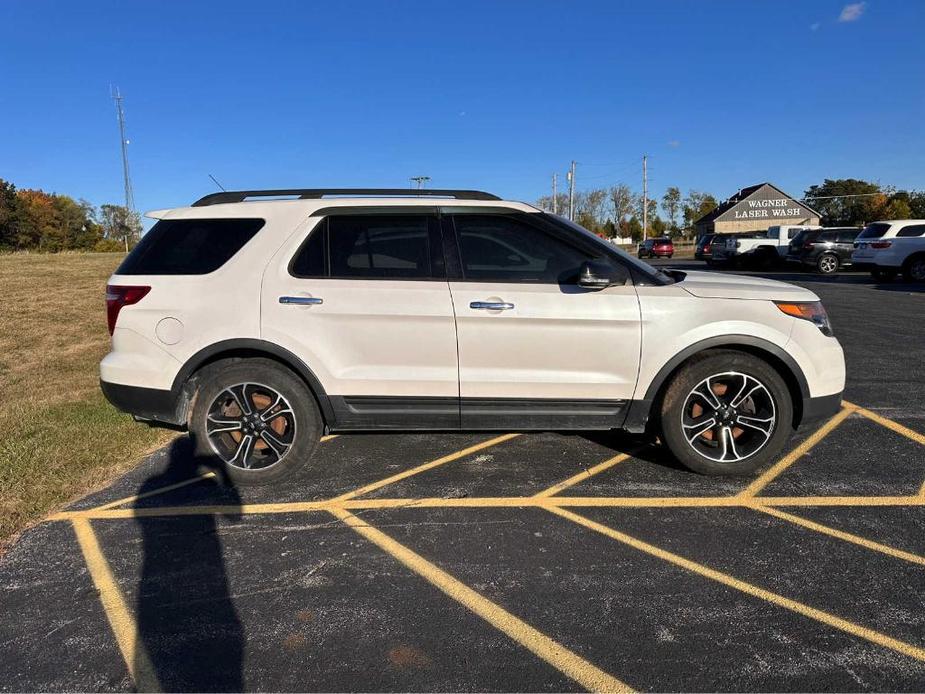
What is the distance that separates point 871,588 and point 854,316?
10.0 meters

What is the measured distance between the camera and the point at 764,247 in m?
23.9

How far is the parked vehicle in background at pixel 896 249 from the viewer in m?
16.4

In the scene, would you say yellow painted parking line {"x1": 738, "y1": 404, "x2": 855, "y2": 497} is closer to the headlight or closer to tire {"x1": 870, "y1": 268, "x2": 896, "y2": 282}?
the headlight

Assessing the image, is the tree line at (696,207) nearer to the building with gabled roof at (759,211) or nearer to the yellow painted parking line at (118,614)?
the building with gabled roof at (759,211)

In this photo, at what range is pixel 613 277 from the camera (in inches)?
142

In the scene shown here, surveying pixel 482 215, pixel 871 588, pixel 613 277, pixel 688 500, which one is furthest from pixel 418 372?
pixel 871 588

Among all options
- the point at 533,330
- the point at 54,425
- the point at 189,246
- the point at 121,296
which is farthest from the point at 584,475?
the point at 54,425

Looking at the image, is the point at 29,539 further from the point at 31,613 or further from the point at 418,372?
the point at 418,372

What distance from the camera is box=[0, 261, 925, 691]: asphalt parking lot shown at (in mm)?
2252

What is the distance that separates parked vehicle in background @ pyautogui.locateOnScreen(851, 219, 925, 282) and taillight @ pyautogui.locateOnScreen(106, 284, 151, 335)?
19248mm

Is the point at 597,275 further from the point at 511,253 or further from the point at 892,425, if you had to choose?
the point at 892,425

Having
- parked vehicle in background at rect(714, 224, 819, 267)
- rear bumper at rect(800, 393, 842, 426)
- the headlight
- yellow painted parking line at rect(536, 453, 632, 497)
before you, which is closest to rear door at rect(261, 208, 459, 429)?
yellow painted parking line at rect(536, 453, 632, 497)

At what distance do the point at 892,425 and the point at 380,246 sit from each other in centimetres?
456

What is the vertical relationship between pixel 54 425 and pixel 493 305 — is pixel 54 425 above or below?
below
